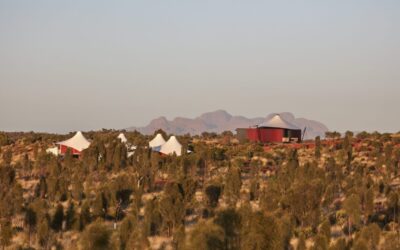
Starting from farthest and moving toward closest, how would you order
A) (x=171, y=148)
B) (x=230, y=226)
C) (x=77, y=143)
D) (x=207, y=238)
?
(x=77, y=143) → (x=171, y=148) → (x=230, y=226) → (x=207, y=238)

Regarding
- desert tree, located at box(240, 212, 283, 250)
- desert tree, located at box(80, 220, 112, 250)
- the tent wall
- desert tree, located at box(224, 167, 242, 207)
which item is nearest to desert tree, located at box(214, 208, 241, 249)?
desert tree, located at box(240, 212, 283, 250)

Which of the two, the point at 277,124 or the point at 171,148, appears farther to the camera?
the point at 277,124

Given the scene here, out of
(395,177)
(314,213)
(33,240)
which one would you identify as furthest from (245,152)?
(33,240)

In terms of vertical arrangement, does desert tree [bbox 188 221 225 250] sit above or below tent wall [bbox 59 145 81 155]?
below

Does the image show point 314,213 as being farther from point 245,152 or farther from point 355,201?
point 245,152

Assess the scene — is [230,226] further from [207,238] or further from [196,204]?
[196,204]

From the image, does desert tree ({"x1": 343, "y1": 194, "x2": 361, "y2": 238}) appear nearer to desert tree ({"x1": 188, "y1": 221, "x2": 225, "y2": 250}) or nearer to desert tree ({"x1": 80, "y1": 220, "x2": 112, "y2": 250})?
desert tree ({"x1": 188, "y1": 221, "x2": 225, "y2": 250})

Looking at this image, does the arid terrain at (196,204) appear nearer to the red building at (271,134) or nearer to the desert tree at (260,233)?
the desert tree at (260,233)

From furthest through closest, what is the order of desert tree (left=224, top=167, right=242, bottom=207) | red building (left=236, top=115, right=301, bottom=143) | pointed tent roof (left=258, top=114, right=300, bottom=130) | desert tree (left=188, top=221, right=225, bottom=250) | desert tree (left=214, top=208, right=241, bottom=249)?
Answer: pointed tent roof (left=258, top=114, right=300, bottom=130) → red building (left=236, top=115, right=301, bottom=143) → desert tree (left=224, top=167, right=242, bottom=207) → desert tree (left=214, top=208, right=241, bottom=249) → desert tree (left=188, top=221, right=225, bottom=250)

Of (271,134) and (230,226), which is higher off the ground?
Result: (271,134)

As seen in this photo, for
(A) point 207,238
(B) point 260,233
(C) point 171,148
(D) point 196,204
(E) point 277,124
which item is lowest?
(D) point 196,204

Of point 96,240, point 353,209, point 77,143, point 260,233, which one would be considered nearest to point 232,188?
point 353,209

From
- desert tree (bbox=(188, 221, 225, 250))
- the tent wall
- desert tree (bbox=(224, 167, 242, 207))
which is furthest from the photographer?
the tent wall

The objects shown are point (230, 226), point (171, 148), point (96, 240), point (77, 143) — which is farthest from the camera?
point (77, 143)
